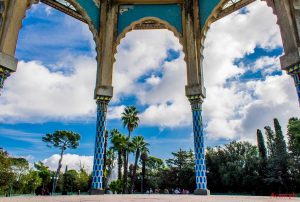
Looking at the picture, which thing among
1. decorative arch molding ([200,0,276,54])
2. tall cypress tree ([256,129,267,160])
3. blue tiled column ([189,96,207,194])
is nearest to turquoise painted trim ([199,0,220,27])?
decorative arch molding ([200,0,276,54])

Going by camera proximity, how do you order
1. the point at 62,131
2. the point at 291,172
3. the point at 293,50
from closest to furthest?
the point at 293,50, the point at 291,172, the point at 62,131

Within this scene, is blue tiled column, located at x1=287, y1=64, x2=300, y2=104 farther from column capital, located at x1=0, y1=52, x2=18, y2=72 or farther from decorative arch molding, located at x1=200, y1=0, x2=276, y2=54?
column capital, located at x1=0, y1=52, x2=18, y2=72

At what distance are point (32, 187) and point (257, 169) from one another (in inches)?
1227

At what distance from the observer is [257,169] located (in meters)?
29.1

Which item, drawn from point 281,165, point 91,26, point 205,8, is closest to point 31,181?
point 281,165

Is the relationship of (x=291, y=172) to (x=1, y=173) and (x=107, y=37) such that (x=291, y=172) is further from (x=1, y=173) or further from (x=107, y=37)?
(x=1, y=173)

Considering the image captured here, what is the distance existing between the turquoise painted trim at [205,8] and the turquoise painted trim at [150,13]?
0.93m

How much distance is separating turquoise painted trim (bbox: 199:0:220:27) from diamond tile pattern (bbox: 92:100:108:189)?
5240 mm

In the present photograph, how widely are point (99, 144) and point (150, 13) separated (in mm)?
6125

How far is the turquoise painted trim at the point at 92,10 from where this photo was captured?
1056cm

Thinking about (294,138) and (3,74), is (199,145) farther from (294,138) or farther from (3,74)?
(294,138)

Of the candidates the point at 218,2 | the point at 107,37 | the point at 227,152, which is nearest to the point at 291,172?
the point at 227,152

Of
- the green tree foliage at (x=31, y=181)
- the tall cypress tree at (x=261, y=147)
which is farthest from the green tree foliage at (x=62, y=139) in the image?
the tall cypress tree at (x=261, y=147)

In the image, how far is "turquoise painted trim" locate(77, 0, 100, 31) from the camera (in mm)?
10561
